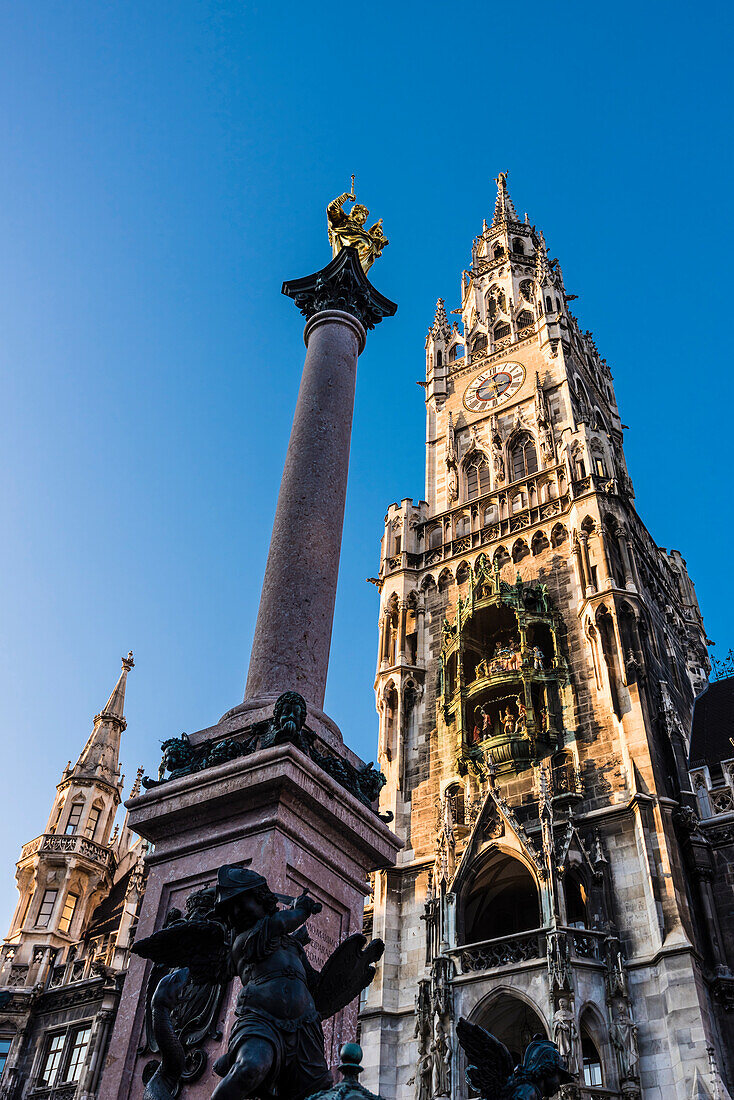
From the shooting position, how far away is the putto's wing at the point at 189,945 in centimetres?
640

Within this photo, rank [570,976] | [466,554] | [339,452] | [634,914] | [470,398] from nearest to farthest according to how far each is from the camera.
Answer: [339,452] < [570,976] < [634,914] < [466,554] < [470,398]

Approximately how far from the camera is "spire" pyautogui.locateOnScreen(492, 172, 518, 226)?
55250mm

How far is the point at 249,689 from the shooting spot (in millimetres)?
9625

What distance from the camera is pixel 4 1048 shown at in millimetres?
31547

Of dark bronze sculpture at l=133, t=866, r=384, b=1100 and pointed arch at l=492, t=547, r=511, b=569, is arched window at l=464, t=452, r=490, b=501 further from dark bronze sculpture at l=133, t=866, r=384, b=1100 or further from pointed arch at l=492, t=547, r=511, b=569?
dark bronze sculpture at l=133, t=866, r=384, b=1100

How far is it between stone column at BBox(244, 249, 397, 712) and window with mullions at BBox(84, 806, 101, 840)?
1246 inches

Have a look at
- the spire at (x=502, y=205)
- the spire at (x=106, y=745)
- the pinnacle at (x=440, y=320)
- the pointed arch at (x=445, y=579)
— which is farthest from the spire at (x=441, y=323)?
the spire at (x=106, y=745)

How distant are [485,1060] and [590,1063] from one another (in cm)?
1570

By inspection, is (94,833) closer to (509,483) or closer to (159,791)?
(509,483)

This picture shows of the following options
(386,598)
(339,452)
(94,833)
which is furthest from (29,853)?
(339,452)

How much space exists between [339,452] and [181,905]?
5704mm

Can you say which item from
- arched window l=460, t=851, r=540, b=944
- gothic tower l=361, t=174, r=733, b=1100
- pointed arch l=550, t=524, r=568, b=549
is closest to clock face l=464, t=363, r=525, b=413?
gothic tower l=361, t=174, r=733, b=1100

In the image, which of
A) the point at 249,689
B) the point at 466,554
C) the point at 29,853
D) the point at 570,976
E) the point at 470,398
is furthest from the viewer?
the point at 470,398

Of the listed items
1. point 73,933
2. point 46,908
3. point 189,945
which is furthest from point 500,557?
point 189,945
